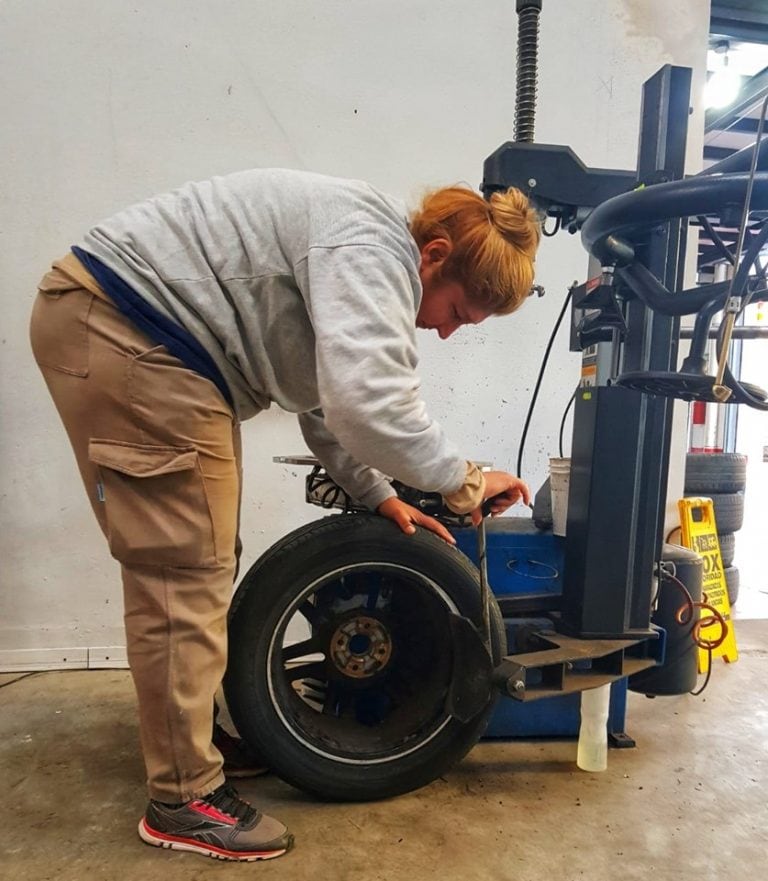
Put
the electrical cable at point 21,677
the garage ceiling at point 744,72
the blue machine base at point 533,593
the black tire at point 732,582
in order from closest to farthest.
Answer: the blue machine base at point 533,593 < the electrical cable at point 21,677 < the garage ceiling at point 744,72 < the black tire at point 732,582

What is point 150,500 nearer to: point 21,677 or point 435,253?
point 435,253

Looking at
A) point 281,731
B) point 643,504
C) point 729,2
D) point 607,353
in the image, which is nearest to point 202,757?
point 281,731

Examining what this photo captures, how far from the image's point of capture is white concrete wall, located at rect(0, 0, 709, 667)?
6.23 feet

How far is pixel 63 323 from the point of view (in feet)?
3.52

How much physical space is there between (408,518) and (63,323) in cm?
74

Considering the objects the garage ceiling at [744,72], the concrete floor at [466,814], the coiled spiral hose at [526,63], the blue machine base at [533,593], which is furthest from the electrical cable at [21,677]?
the garage ceiling at [744,72]

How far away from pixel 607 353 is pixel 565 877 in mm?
1050

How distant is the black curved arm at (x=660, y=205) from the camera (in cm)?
86

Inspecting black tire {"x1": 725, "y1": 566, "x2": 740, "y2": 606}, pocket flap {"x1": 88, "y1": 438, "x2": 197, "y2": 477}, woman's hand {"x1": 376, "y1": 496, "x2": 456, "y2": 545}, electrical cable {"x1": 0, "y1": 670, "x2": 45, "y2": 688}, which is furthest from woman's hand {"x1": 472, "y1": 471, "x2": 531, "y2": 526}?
black tire {"x1": 725, "y1": 566, "x2": 740, "y2": 606}

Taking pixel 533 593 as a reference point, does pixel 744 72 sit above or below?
above

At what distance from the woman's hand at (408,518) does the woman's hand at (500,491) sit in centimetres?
10

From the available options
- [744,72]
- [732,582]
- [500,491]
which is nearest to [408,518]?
[500,491]

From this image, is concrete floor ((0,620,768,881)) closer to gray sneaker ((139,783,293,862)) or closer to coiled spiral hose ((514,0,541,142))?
gray sneaker ((139,783,293,862))

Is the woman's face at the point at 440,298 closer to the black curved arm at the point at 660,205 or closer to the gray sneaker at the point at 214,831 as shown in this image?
the black curved arm at the point at 660,205
